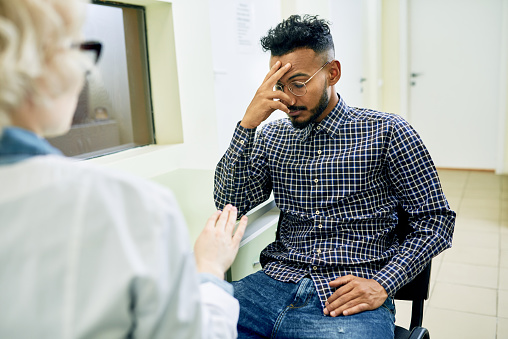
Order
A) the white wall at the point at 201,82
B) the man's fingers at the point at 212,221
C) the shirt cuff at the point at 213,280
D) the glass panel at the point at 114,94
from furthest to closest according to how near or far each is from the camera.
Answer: the white wall at the point at 201,82
the glass panel at the point at 114,94
the man's fingers at the point at 212,221
the shirt cuff at the point at 213,280

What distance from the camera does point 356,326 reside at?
1183mm

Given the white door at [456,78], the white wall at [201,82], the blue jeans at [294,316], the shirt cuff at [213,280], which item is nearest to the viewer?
the shirt cuff at [213,280]

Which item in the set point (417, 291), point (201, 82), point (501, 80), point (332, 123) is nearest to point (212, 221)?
point (332, 123)

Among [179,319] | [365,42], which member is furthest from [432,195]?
[365,42]

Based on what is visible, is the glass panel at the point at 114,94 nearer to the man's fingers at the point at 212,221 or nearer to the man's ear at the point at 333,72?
the man's ear at the point at 333,72

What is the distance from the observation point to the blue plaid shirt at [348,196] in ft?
4.45

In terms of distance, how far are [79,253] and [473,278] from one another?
279cm

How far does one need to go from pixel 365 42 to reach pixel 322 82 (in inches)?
141

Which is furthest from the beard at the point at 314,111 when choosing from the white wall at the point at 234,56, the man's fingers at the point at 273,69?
the white wall at the point at 234,56

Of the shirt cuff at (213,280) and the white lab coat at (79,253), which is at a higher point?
the white lab coat at (79,253)

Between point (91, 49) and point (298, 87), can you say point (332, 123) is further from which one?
point (91, 49)

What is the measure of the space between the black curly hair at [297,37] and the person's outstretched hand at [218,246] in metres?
0.76

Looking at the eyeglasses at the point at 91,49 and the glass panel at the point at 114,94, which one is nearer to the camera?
the eyeglasses at the point at 91,49

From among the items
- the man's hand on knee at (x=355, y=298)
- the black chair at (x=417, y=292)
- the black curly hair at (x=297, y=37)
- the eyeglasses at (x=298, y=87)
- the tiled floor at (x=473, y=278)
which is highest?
the black curly hair at (x=297, y=37)
